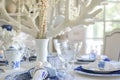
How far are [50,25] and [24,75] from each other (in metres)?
0.48

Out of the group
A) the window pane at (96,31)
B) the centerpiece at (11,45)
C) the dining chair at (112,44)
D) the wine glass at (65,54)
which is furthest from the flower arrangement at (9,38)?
the window pane at (96,31)

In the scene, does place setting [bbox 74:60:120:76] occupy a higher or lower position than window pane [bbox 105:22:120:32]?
lower

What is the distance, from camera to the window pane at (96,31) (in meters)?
4.40

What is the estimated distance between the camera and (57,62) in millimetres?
1375

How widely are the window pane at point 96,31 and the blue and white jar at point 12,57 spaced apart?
313 cm

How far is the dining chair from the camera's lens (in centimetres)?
276

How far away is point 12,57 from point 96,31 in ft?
10.6

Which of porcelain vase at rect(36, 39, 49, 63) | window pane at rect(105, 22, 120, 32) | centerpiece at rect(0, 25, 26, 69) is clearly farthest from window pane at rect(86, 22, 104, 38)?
porcelain vase at rect(36, 39, 49, 63)

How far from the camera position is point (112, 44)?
9.26ft

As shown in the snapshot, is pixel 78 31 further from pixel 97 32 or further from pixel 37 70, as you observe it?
pixel 37 70

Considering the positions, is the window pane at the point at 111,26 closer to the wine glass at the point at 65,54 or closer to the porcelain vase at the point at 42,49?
the wine glass at the point at 65,54

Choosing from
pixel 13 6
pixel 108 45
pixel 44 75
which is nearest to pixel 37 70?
pixel 44 75

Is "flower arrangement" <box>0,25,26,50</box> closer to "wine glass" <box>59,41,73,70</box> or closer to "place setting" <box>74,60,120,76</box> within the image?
"wine glass" <box>59,41,73,70</box>

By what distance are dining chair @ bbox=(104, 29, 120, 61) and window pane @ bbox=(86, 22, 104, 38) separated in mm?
1541
